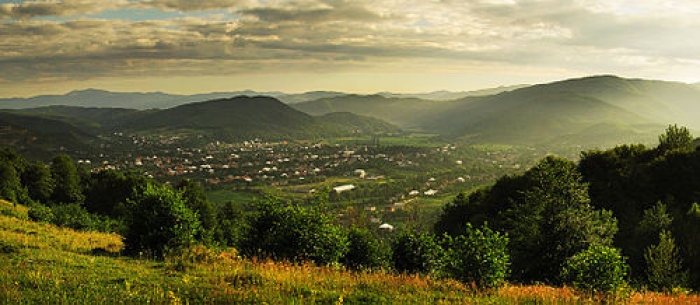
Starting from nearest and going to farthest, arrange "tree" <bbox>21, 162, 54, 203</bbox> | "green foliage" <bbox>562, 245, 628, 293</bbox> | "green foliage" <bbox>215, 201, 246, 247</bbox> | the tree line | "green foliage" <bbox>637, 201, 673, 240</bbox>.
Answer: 1. "green foliage" <bbox>562, 245, 628, 293</bbox>
2. the tree line
3. "green foliage" <bbox>637, 201, 673, 240</bbox>
4. "green foliage" <bbox>215, 201, 246, 247</bbox>
5. "tree" <bbox>21, 162, 54, 203</bbox>

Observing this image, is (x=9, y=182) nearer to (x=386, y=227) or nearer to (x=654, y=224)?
(x=654, y=224)

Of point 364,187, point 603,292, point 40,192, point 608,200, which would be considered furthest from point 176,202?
point 364,187

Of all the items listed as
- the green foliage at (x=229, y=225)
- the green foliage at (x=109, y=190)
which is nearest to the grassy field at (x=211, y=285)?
the green foliage at (x=229, y=225)

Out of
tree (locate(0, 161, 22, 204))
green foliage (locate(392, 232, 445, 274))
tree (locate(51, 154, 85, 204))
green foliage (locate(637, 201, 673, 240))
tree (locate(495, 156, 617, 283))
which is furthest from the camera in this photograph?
tree (locate(51, 154, 85, 204))

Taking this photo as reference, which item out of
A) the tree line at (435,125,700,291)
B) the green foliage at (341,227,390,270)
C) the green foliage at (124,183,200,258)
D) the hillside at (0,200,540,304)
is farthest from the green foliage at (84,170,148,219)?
the hillside at (0,200,540,304)

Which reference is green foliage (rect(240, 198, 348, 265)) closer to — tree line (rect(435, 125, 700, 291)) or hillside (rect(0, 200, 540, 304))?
hillside (rect(0, 200, 540, 304))

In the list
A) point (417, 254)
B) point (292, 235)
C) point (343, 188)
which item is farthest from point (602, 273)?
point (343, 188)
